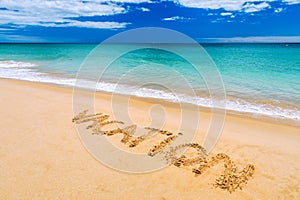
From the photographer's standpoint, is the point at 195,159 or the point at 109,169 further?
the point at 195,159

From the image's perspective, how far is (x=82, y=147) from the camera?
5164 mm

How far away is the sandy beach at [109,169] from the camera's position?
3766 mm

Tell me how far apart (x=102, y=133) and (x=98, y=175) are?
6.05 ft

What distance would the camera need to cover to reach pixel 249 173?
434 cm

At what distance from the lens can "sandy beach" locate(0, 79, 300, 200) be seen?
148 inches

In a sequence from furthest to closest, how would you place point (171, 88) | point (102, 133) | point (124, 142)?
point (171, 88), point (102, 133), point (124, 142)

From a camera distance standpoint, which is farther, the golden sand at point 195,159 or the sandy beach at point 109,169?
the golden sand at point 195,159

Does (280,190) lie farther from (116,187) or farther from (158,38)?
(158,38)

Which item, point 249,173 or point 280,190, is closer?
point 280,190

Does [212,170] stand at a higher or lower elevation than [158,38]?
lower

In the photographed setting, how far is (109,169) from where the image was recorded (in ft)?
14.4

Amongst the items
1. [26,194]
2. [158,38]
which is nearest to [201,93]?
[158,38]

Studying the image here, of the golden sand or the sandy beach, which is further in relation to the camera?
the golden sand

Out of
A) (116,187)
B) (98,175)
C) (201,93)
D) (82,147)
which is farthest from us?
(201,93)
